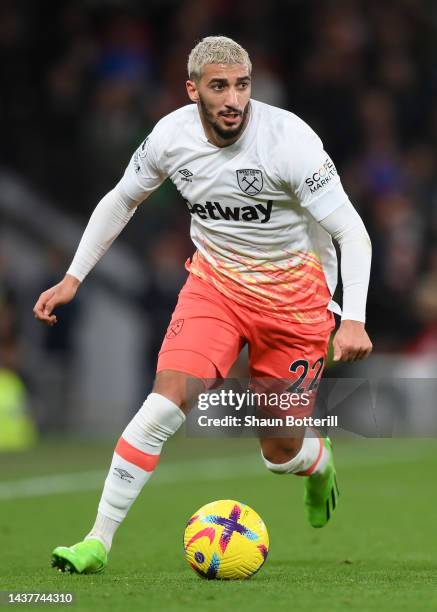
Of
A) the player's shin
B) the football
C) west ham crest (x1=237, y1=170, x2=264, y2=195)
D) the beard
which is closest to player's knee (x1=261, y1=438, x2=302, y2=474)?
the player's shin

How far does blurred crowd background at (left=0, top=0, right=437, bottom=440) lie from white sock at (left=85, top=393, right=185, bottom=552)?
959cm

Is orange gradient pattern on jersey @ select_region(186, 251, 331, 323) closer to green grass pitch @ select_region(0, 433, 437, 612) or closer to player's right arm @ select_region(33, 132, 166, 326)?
player's right arm @ select_region(33, 132, 166, 326)

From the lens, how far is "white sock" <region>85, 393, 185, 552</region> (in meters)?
6.27

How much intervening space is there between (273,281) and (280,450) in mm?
959

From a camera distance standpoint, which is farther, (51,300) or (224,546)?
(51,300)

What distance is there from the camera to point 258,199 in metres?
6.56

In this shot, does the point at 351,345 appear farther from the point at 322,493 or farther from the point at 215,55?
the point at 322,493

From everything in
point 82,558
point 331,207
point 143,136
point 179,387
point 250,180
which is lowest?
point 82,558

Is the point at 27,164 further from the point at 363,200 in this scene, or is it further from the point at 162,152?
the point at 162,152

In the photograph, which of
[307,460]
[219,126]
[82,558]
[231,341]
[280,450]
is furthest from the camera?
[307,460]

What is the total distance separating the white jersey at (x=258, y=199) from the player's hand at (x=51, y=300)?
56 centimetres

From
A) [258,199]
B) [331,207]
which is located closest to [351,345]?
[331,207]

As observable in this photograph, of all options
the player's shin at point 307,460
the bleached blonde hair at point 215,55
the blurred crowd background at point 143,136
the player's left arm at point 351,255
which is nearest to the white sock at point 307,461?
the player's shin at point 307,460

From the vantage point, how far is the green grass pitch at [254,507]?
18.4 ft
